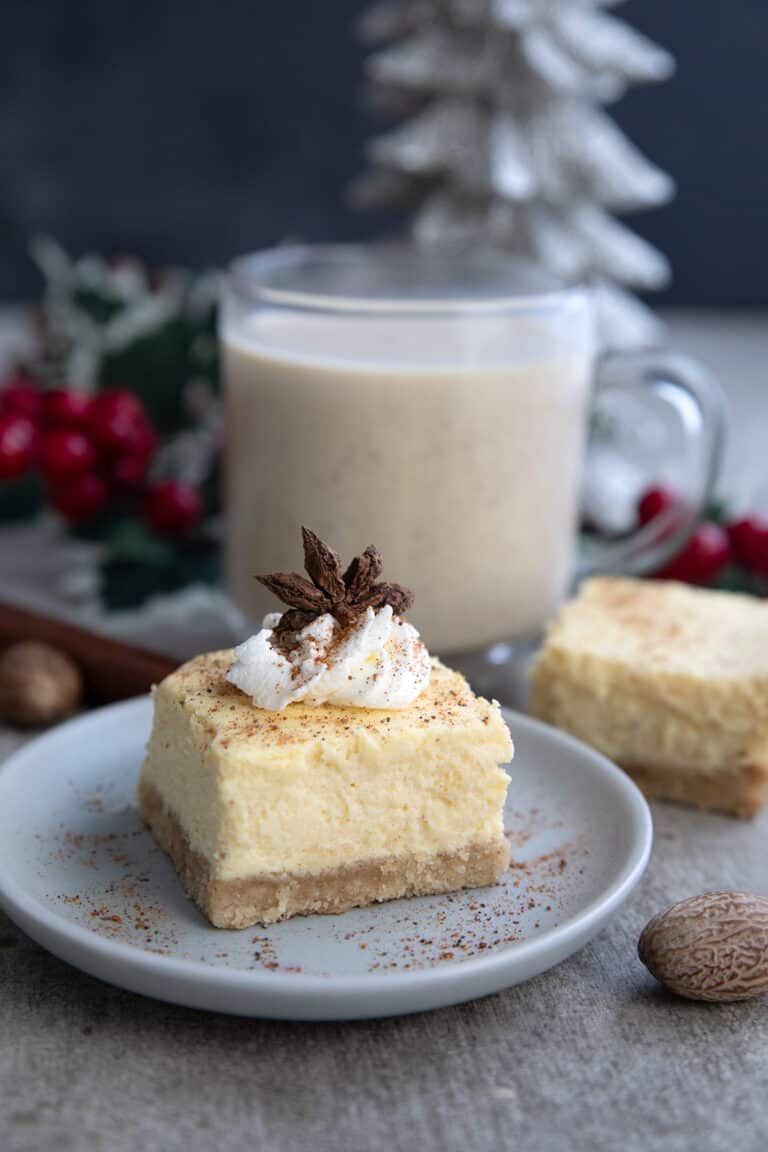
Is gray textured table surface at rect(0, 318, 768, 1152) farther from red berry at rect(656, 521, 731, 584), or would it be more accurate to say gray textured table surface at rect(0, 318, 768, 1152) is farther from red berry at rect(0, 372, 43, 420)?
red berry at rect(0, 372, 43, 420)

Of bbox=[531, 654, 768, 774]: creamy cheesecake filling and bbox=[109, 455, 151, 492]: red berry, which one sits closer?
bbox=[531, 654, 768, 774]: creamy cheesecake filling

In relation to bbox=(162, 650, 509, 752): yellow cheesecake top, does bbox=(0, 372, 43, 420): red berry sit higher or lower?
lower

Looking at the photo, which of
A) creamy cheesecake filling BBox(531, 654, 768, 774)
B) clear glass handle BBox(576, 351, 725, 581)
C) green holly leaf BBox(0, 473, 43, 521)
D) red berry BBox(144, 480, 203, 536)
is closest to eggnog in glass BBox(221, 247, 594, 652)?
clear glass handle BBox(576, 351, 725, 581)

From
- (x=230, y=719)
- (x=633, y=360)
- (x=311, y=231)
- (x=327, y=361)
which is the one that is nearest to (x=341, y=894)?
(x=230, y=719)

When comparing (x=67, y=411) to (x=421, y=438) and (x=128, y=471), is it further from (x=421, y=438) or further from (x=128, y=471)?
(x=421, y=438)

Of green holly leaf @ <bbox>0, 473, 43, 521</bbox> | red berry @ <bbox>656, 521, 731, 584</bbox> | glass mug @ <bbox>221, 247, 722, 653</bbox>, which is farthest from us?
green holly leaf @ <bbox>0, 473, 43, 521</bbox>

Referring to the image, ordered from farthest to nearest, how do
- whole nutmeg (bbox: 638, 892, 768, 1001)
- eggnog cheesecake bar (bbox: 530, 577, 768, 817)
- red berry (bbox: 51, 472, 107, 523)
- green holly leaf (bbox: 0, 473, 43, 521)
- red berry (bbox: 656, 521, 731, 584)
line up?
green holly leaf (bbox: 0, 473, 43, 521)
red berry (bbox: 51, 472, 107, 523)
red berry (bbox: 656, 521, 731, 584)
eggnog cheesecake bar (bbox: 530, 577, 768, 817)
whole nutmeg (bbox: 638, 892, 768, 1001)

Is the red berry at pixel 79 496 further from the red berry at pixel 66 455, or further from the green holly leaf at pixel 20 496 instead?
the green holly leaf at pixel 20 496
